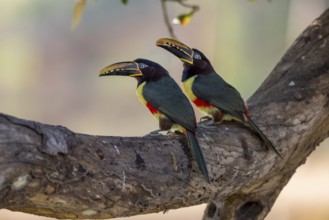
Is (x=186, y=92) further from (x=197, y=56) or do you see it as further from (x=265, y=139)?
(x=265, y=139)

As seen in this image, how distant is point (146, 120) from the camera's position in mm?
10875

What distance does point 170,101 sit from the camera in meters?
4.23

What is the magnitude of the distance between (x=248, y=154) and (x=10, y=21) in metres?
7.94

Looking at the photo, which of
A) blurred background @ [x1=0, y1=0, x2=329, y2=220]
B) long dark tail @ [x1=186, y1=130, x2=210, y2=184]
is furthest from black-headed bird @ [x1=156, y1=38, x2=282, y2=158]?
blurred background @ [x1=0, y1=0, x2=329, y2=220]

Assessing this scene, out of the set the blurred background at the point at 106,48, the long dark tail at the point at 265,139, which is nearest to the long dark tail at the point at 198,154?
the long dark tail at the point at 265,139

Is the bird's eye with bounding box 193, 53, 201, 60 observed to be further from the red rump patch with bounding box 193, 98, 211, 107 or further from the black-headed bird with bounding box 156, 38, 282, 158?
the red rump patch with bounding box 193, 98, 211, 107

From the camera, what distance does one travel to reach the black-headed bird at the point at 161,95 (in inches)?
160

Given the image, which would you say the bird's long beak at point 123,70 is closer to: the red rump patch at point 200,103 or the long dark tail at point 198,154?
the red rump patch at point 200,103

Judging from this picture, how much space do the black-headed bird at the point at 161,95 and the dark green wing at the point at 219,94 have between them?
0.73ft

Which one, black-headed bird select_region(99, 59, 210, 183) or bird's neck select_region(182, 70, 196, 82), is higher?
bird's neck select_region(182, 70, 196, 82)

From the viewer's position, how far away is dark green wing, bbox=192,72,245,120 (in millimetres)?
4375

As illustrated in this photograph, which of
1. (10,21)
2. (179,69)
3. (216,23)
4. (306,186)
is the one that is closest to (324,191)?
(306,186)

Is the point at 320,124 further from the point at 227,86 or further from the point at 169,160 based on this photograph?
the point at 169,160

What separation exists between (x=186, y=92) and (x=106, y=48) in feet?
21.8
